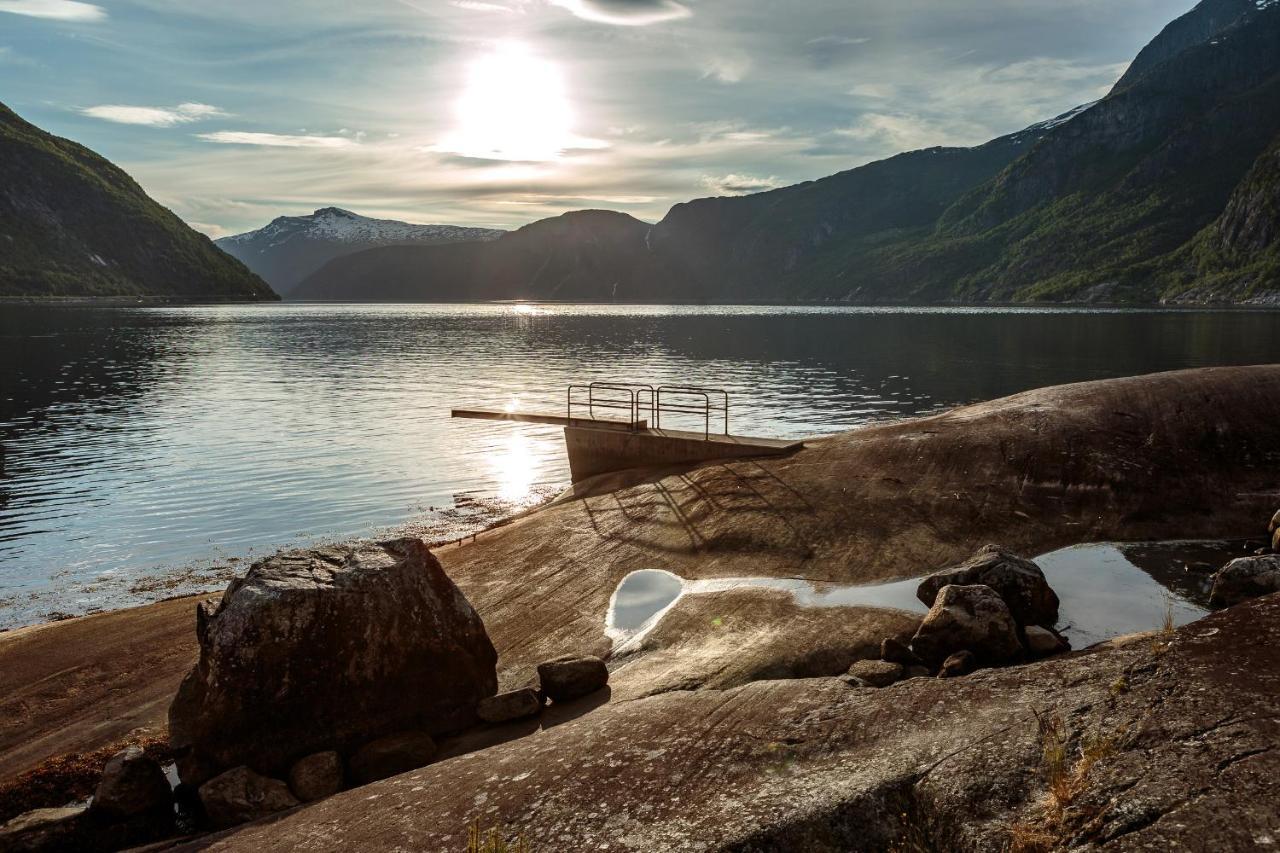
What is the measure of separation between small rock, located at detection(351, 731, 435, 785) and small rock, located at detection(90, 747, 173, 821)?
2420mm

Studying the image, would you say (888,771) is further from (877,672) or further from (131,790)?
(131,790)

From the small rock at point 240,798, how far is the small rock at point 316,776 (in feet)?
0.61

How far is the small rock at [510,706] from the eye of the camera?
12.2 meters


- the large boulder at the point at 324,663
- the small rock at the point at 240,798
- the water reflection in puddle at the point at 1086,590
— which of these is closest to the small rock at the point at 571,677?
the large boulder at the point at 324,663

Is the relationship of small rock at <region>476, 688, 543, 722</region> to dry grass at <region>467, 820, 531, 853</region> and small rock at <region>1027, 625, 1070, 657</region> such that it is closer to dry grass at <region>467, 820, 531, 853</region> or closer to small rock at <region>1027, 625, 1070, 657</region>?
dry grass at <region>467, 820, 531, 853</region>

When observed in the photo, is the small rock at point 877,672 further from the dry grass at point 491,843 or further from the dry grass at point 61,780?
the dry grass at point 61,780

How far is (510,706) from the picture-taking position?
12289mm

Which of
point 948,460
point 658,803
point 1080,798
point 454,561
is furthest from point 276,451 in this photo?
point 1080,798

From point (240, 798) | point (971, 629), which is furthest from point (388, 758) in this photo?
point (971, 629)

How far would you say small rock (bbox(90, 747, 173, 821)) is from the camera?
34.0ft

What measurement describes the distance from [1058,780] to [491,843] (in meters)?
5.19

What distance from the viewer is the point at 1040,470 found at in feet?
65.5

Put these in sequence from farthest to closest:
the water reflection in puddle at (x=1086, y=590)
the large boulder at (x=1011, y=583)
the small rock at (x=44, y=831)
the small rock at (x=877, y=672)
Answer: the water reflection in puddle at (x=1086, y=590), the large boulder at (x=1011, y=583), the small rock at (x=877, y=672), the small rock at (x=44, y=831)

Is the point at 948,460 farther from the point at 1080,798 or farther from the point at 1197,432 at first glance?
the point at 1080,798
